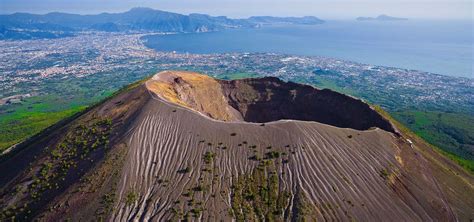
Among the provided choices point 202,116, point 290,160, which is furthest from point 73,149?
point 290,160

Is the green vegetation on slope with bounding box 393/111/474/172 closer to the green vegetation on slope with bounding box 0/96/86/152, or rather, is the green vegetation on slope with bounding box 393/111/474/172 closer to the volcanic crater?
the volcanic crater

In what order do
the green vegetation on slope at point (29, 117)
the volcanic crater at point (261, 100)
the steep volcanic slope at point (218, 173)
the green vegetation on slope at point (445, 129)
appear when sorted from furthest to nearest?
1. the green vegetation on slope at point (29, 117)
2. the green vegetation on slope at point (445, 129)
3. the volcanic crater at point (261, 100)
4. the steep volcanic slope at point (218, 173)

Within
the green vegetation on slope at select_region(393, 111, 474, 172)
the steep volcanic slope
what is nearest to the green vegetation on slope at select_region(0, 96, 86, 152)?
the steep volcanic slope

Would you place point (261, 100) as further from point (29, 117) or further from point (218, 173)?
point (29, 117)

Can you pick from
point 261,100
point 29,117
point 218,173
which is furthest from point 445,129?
point 29,117

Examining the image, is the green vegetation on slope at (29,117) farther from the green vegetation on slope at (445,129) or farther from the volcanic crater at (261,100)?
the green vegetation on slope at (445,129)

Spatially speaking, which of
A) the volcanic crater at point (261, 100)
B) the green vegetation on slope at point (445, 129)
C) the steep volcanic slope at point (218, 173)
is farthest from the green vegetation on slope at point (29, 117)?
the green vegetation on slope at point (445, 129)

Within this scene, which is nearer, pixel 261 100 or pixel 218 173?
pixel 218 173

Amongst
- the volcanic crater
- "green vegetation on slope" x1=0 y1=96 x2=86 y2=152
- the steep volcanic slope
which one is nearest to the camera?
the steep volcanic slope
